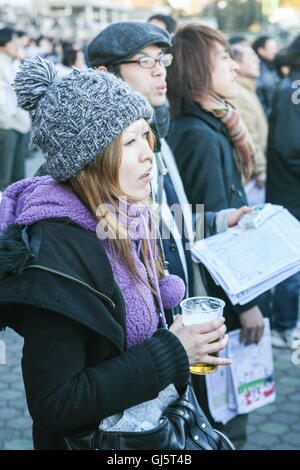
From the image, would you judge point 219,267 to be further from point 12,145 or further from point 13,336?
point 12,145

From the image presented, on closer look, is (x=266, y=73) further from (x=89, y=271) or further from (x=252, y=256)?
(x=89, y=271)

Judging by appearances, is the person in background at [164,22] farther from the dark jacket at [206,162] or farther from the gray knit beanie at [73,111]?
the gray knit beanie at [73,111]

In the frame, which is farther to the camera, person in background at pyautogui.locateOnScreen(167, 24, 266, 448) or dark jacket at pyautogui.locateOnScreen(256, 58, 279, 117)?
dark jacket at pyautogui.locateOnScreen(256, 58, 279, 117)

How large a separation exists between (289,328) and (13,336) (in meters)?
2.14

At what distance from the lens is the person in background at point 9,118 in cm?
675

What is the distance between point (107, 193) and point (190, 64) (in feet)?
4.84

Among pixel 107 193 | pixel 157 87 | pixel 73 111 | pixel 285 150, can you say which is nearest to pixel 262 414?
pixel 285 150

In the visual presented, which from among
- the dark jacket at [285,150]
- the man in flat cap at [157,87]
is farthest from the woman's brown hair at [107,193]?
the dark jacket at [285,150]

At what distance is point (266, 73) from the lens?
8273 mm

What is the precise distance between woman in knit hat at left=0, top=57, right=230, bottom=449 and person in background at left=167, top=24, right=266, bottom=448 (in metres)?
1.01

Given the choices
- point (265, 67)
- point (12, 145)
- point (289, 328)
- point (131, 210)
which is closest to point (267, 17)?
point (265, 67)

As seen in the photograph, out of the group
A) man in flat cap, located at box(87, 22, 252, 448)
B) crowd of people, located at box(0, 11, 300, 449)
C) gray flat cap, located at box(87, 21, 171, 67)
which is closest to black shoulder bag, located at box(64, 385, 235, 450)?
crowd of people, located at box(0, 11, 300, 449)

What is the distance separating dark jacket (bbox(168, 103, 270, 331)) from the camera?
275cm

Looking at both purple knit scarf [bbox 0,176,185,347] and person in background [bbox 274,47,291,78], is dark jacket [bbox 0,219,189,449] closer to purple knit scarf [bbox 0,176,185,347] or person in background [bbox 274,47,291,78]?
purple knit scarf [bbox 0,176,185,347]
